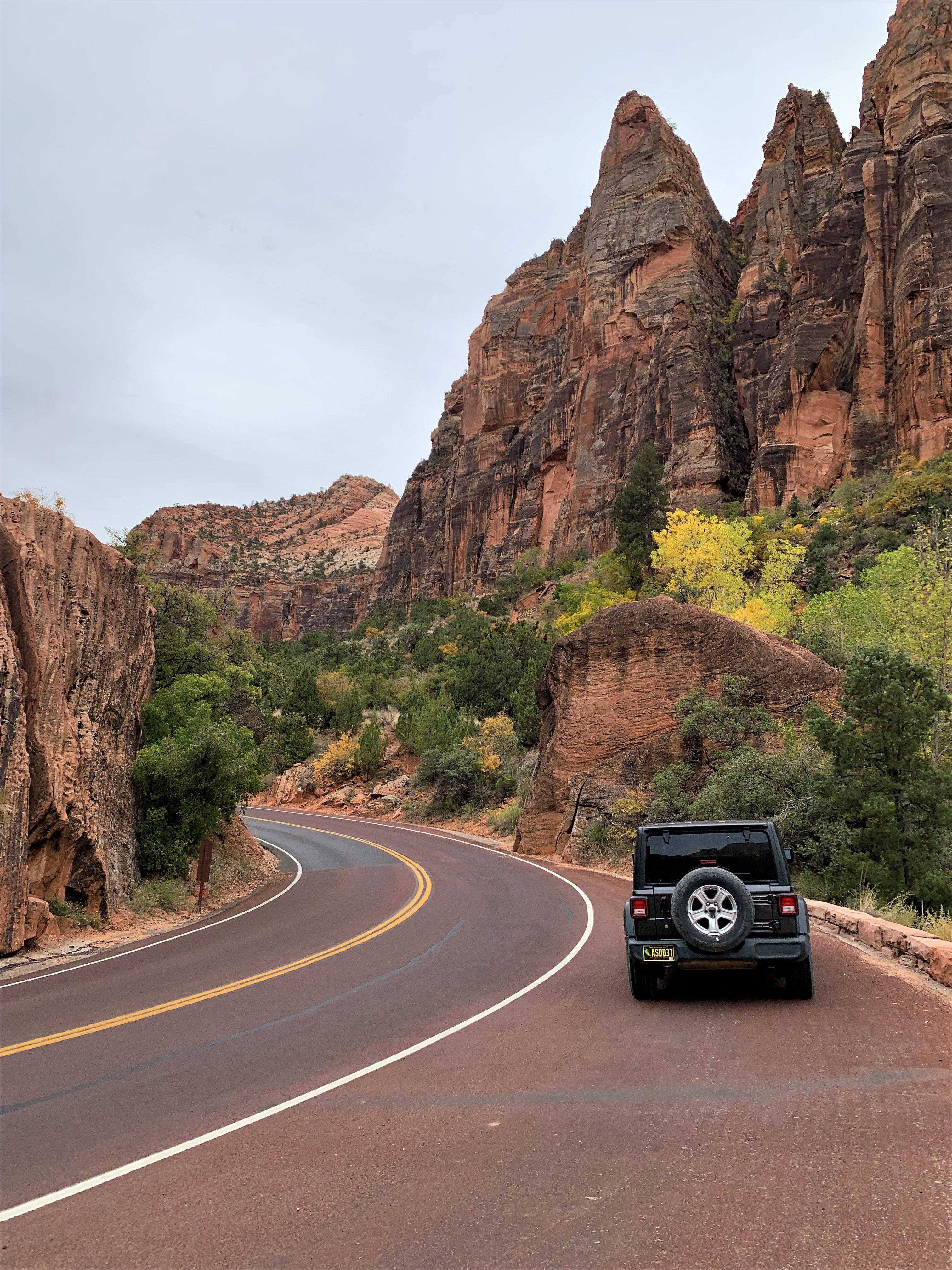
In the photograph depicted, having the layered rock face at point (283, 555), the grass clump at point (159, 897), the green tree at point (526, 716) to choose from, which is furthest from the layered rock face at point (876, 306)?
the layered rock face at point (283, 555)

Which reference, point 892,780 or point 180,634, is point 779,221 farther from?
point 892,780

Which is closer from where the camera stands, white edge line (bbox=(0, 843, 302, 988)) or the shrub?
white edge line (bbox=(0, 843, 302, 988))

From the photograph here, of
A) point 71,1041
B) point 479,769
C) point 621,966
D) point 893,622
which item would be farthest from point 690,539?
point 71,1041

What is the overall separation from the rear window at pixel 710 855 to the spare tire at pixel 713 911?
0.43 metres

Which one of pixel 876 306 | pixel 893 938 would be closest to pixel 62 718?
pixel 893 938

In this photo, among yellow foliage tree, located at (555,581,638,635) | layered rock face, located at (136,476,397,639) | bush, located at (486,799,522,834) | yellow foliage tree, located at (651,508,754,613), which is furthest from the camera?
layered rock face, located at (136,476,397,639)

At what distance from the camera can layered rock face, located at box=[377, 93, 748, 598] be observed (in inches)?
2756

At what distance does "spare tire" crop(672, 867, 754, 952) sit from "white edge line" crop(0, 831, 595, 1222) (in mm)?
2071

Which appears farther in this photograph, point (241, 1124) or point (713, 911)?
point (713, 911)

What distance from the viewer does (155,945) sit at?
13078 millimetres

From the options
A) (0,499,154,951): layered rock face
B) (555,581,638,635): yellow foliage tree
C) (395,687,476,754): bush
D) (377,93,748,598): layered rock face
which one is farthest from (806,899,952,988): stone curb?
(377,93,748,598): layered rock face

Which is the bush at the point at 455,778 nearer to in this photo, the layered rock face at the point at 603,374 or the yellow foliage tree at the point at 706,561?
the yellow foliage tree at the point at 706,561

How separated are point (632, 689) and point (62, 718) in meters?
15.9

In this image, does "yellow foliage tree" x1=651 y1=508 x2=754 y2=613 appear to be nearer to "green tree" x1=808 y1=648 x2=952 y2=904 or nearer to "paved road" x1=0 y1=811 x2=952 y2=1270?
"green tree" x1=808 y1=648 x2=952 y2=904
